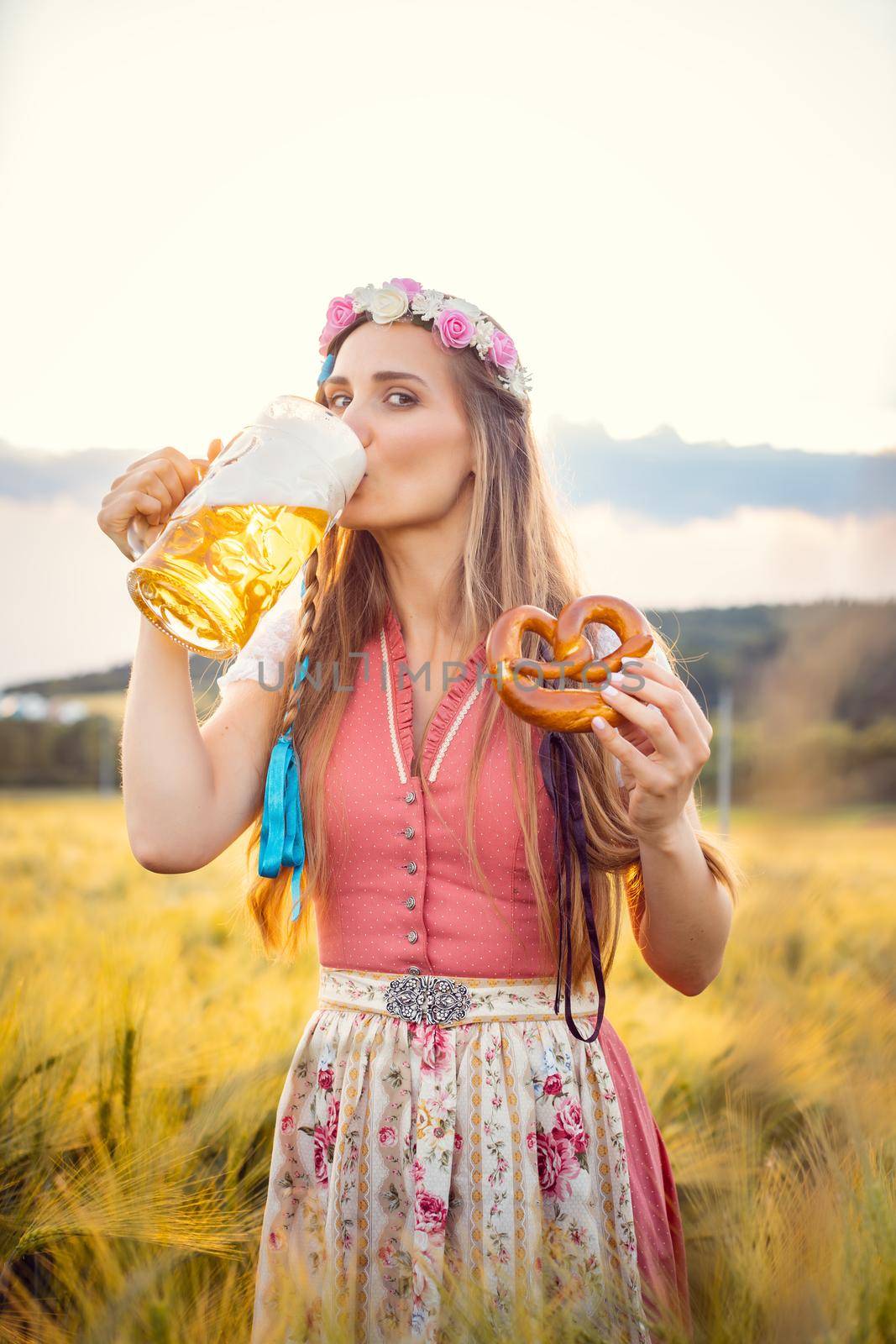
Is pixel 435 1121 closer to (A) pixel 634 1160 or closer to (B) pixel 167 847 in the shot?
(A) pixel 634 1160

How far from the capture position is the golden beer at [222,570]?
1312 mm

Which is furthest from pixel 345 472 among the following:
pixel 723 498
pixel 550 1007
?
pixel 723 498

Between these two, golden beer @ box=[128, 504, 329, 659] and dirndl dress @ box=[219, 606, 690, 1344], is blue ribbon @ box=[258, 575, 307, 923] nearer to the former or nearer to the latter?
dirndl dress @ box=[219, 606, 690, 1344]

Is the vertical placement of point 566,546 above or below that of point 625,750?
above

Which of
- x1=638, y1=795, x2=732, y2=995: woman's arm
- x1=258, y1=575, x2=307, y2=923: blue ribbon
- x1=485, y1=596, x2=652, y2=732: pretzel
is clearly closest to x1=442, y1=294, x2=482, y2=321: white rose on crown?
x1=485, y1=596, x2=652, y2=732: pretzel

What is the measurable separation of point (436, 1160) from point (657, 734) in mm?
647

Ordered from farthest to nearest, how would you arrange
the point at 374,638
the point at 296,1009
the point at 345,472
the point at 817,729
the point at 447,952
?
the point at 296,1009
the point at 817,729
the point at 374,638
the point at 447,952
the point at 345,472

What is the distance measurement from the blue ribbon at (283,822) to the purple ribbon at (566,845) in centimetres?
→ 36

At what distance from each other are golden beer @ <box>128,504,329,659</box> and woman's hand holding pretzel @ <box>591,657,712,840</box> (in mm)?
433

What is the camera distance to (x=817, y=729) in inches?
89.6

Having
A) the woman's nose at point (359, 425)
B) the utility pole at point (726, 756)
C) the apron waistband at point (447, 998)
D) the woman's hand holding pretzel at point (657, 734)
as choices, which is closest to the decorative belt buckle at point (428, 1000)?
the apron waistband at point (447, 998)

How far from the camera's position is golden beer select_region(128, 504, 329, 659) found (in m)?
1.31

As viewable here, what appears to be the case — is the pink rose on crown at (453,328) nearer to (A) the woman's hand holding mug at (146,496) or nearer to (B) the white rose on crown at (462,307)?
(B) the white rose on crown at (462,307)

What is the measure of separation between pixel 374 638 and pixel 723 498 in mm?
1927
